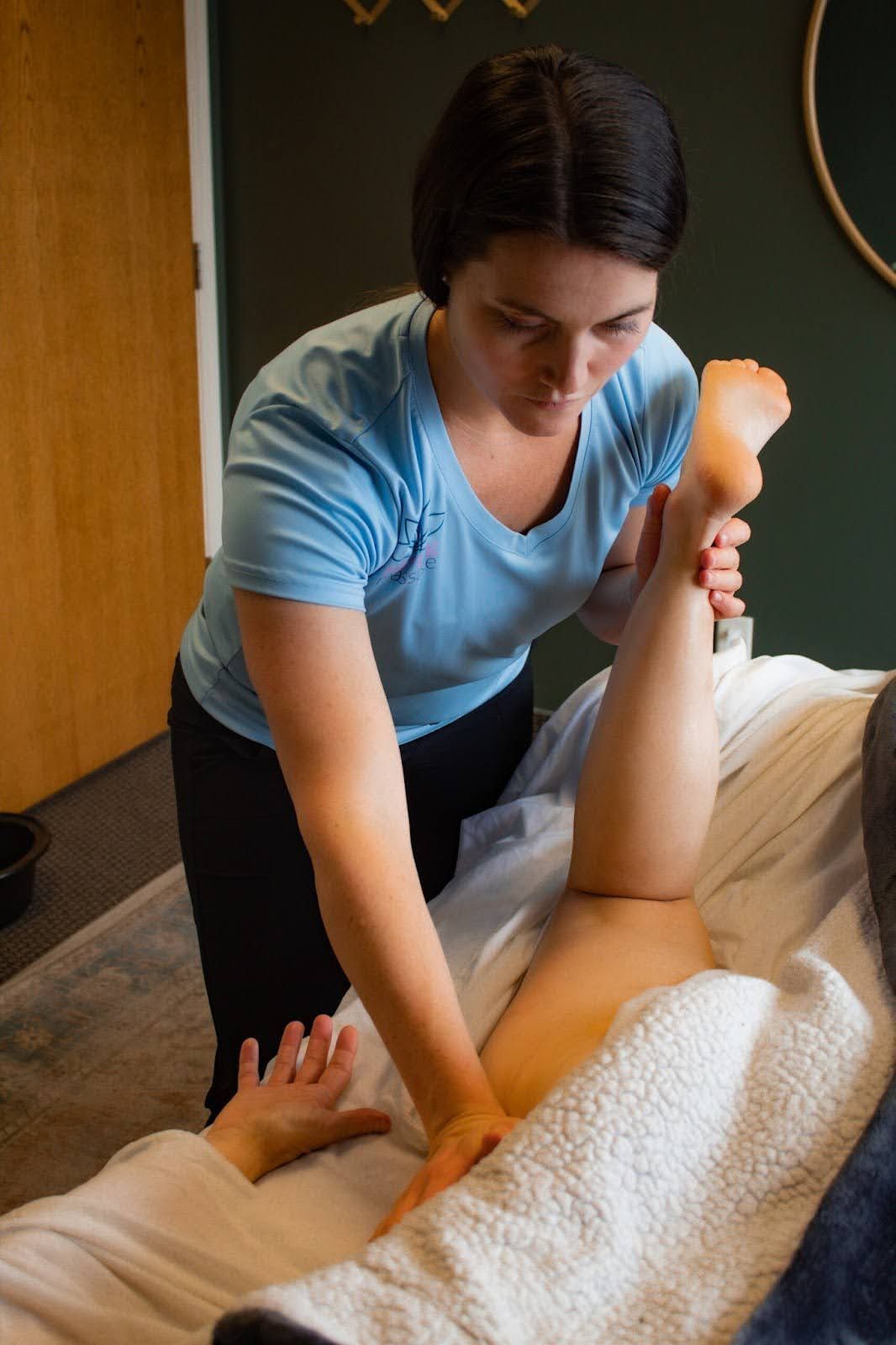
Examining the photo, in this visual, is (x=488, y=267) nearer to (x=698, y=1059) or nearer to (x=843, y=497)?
(x=698, y=1059)

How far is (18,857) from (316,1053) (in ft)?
4.11

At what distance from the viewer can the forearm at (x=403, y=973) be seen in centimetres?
89

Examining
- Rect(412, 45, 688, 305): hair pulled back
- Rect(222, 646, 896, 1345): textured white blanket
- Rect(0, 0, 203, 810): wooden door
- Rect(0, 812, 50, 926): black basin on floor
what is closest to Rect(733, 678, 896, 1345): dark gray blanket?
Rect(222, 646, 896, 1345): textured white blanket

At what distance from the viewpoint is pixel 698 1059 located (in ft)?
2.69

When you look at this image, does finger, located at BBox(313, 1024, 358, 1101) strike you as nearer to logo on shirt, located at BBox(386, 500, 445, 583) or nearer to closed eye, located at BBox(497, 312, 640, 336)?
logo on shirt, located at BBox(386, 500, 445, 583)

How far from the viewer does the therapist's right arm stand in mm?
908

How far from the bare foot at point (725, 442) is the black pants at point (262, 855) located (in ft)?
1.29

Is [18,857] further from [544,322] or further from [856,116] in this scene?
[856,116]

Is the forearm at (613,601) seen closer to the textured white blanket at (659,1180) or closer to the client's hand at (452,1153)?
the textured white blanket at (659,1180)

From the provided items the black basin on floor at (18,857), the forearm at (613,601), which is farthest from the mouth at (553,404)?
the black basin on floor at (18,857)

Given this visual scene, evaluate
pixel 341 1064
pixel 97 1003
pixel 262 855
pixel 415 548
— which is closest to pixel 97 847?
pixel 97 1003

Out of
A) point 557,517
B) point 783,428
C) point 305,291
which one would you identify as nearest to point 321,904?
point 557,517

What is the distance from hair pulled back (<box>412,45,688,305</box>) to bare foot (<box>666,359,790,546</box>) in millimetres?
244

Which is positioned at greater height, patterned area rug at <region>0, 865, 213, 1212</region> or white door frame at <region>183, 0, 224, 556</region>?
white door frame at <region>183, 0, 224, 556</region>
